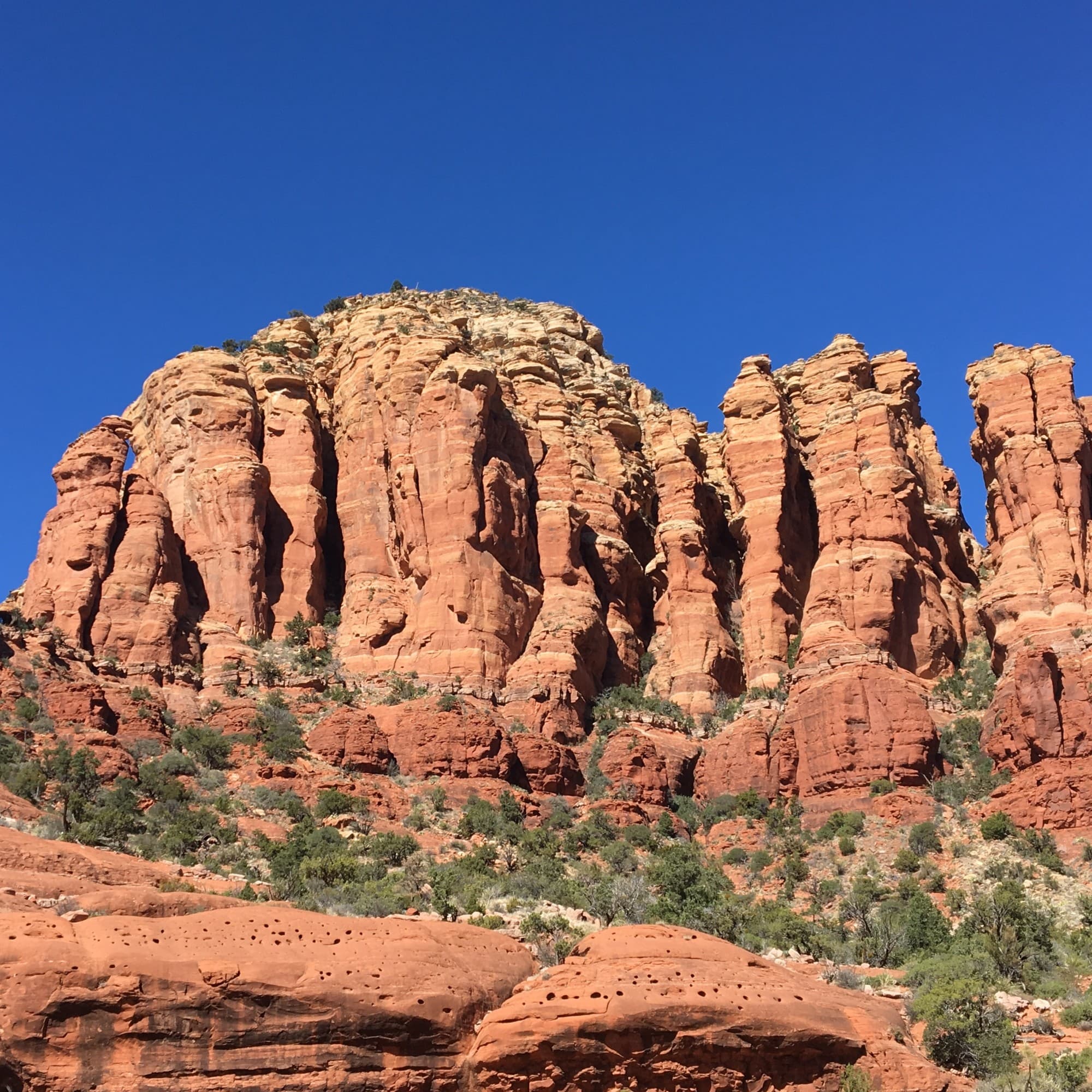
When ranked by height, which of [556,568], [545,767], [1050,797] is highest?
[556,568]

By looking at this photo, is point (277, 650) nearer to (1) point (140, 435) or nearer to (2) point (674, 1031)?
(1) point (140, 435)

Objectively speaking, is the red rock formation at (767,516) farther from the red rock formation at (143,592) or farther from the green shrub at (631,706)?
the red rock formation at (143,592)

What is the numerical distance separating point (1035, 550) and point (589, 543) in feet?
73.4

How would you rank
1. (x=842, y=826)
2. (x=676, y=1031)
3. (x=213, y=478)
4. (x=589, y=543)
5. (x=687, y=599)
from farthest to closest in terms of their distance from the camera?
(x=589, y=543) < (x=687, y=599) < (x=213, y=478) < (x=842, y=826) < (x=676, y=1031)

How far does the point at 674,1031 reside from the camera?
21031 millimetres

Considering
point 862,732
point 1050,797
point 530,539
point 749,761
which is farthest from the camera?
point 530,539

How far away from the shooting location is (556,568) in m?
69.5

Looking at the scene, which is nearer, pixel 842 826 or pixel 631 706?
pixel 842 826

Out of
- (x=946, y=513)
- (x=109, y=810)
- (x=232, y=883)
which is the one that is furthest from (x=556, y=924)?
(x=946, y=513)

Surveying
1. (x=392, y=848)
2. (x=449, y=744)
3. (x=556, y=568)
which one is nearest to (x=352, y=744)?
(x=449, y=744)

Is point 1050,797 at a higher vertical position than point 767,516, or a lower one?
lower

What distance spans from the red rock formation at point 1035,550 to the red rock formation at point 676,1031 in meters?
32.5

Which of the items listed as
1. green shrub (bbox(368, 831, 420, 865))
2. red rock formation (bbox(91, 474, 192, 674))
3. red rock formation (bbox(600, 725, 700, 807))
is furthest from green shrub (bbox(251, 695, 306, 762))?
red rock formation (bbox(600, 725, 700, 807))

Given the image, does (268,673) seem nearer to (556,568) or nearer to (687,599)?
(556,568)
